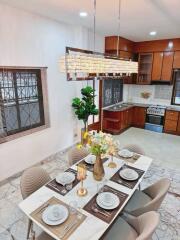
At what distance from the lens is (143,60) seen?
6180 mm

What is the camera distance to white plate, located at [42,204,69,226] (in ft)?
5.20

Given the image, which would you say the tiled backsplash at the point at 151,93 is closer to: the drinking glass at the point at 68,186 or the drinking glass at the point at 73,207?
the drinking glass at the point at 68,186

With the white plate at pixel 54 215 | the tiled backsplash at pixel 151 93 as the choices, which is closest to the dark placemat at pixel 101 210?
the white plate at pixel 54 215

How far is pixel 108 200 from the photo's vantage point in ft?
6.07

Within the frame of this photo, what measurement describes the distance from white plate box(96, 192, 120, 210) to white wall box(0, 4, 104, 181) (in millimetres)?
2131

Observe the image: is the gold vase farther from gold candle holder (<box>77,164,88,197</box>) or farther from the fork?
the fork

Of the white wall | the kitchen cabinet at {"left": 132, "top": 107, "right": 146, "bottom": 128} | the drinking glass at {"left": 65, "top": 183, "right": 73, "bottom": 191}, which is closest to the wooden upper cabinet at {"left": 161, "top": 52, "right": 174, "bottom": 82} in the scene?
the kitchen cabinet at {"left": 132, "top": 107, "right": 146, "bottom": 128}

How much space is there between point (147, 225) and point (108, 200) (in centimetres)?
42

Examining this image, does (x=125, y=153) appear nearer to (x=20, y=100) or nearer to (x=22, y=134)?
(x=22, y=134)

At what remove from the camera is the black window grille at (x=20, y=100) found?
123 inches

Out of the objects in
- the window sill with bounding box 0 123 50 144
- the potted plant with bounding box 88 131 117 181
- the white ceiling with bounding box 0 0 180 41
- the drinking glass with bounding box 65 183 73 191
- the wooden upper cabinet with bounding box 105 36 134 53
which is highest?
the white ceiling with bounding box 0 0 180 41

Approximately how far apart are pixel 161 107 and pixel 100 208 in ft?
16.4

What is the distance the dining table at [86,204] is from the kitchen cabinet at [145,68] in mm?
4375

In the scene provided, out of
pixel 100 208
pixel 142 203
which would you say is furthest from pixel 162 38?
pixel 100 208
